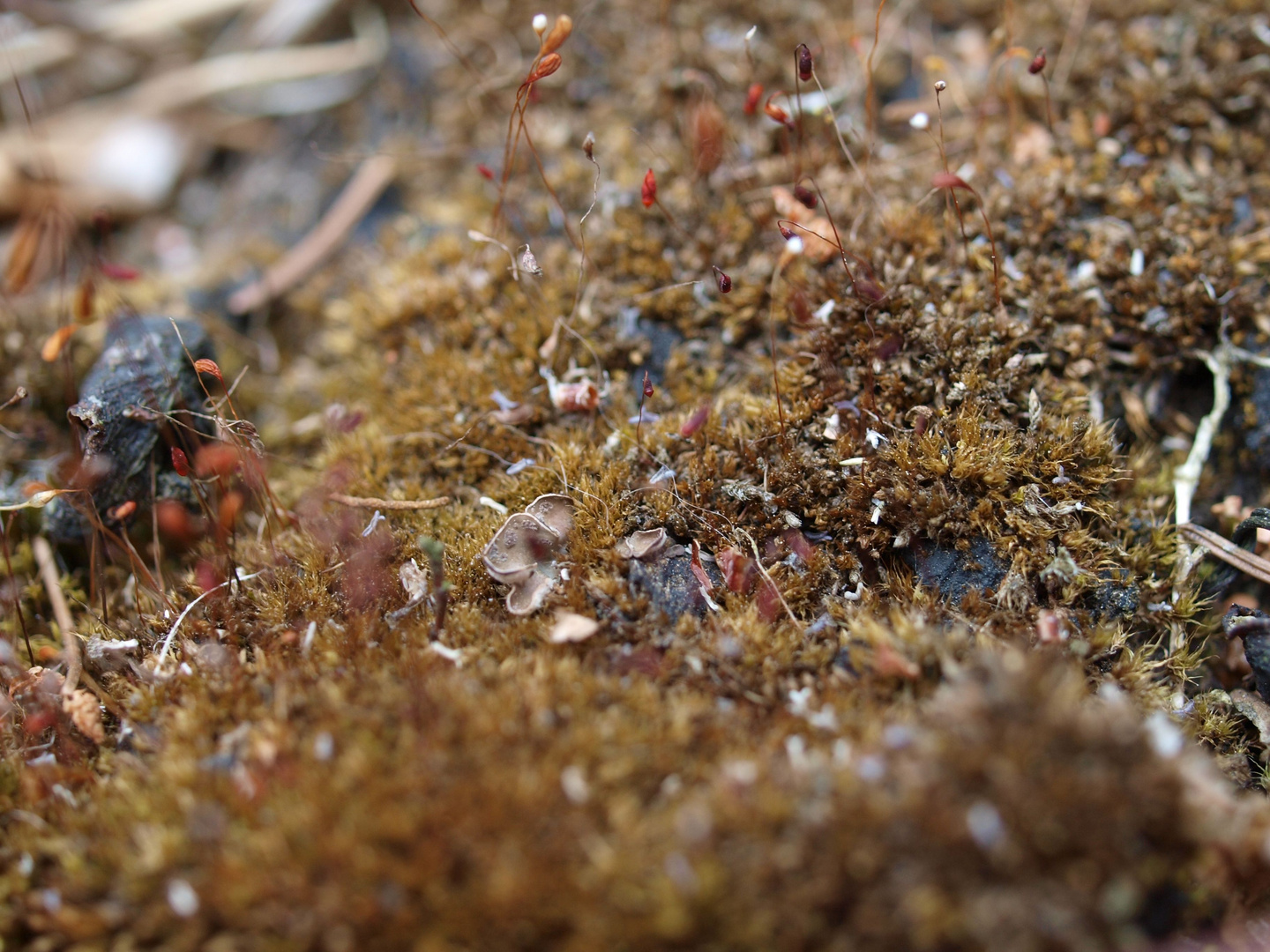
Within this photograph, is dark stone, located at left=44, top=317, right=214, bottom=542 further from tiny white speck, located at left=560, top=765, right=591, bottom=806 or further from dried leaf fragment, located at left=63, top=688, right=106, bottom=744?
tiny white speck, located at left=560, top=765, right=591, bottom=806

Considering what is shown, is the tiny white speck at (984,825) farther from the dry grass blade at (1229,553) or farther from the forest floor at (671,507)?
the dry grass blade at (1229,553)

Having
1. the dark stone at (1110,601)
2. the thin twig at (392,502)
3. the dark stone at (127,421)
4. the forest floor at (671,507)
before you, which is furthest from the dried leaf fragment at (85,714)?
the dark stone at (1110,601)

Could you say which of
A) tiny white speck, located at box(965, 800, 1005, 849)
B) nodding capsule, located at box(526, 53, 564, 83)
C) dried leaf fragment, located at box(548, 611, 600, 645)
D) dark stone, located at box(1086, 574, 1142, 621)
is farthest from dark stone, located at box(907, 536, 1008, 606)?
nodding capsule, located at box(526, 53, 564, 83)

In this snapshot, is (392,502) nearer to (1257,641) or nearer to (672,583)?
(672,583)

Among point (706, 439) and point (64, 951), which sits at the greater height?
point (706, 439)

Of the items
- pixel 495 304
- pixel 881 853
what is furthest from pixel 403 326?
pixel 881 853

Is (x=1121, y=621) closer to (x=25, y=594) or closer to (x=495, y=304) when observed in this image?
(x=495, y=304)
